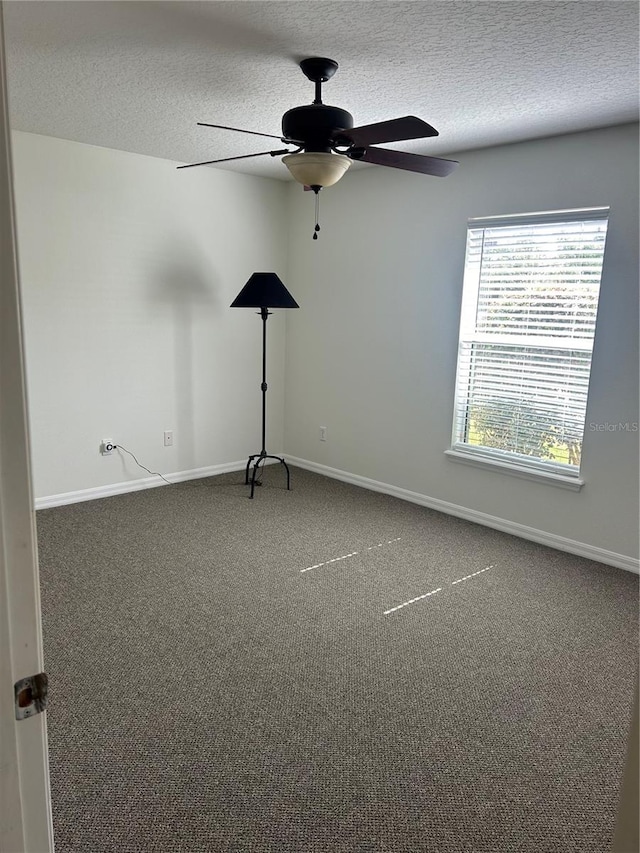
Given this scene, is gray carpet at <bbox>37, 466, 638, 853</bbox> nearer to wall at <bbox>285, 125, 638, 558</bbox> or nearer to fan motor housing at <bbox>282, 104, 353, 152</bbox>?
wall at <bbox>285, 125, 638, 558</bbox>

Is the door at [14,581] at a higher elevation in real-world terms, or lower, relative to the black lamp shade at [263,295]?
lower

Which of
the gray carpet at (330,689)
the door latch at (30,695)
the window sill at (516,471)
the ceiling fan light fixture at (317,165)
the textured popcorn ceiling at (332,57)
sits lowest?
the gray carpet at (330,689)

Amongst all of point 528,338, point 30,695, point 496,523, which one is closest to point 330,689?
point 30,695

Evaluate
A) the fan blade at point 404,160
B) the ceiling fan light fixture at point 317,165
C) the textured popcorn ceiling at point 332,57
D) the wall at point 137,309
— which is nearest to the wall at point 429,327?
the textured popcorn ceiling at point 332,57

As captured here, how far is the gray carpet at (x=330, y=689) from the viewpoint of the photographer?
1.70 metres

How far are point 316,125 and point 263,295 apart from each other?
1.87m

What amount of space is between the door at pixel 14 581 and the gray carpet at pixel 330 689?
1.06 meters

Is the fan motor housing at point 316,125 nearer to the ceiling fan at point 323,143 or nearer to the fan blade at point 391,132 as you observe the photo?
the ceiling fan at point 323,143

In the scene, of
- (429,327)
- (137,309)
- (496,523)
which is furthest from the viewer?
(137,309)

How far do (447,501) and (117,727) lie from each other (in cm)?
281

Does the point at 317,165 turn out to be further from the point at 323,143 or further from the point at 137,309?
the point at 137,309

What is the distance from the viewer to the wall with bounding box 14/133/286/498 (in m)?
3.91

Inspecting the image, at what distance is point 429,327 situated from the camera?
420 cm

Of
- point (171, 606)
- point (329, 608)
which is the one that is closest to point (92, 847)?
point (171, 606)
